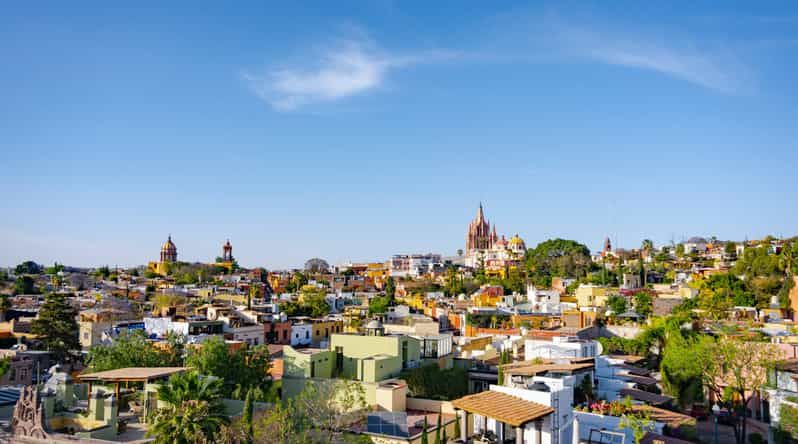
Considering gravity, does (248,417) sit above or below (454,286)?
below

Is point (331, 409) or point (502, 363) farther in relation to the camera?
point (502, 363)

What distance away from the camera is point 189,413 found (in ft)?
55.1

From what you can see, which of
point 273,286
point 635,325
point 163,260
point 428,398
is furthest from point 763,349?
point 163,260

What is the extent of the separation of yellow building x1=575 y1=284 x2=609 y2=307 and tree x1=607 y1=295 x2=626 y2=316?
359 centimetres

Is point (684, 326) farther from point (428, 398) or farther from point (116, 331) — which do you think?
point (116, 331)

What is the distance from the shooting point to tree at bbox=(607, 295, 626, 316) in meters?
49.3

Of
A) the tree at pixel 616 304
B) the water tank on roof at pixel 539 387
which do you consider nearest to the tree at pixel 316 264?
the tree at pixel 616 304

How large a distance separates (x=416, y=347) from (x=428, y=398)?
3293 mm

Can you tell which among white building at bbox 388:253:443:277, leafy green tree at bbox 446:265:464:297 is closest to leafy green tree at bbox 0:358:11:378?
leafy green tree at bbox 446:265:464:297

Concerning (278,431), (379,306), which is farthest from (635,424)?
(379,306)

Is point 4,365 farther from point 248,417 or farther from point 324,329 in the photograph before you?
point 324,329

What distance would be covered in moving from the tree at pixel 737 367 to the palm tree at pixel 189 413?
58.3ft

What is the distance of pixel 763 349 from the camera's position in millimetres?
25766

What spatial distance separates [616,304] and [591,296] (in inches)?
358
